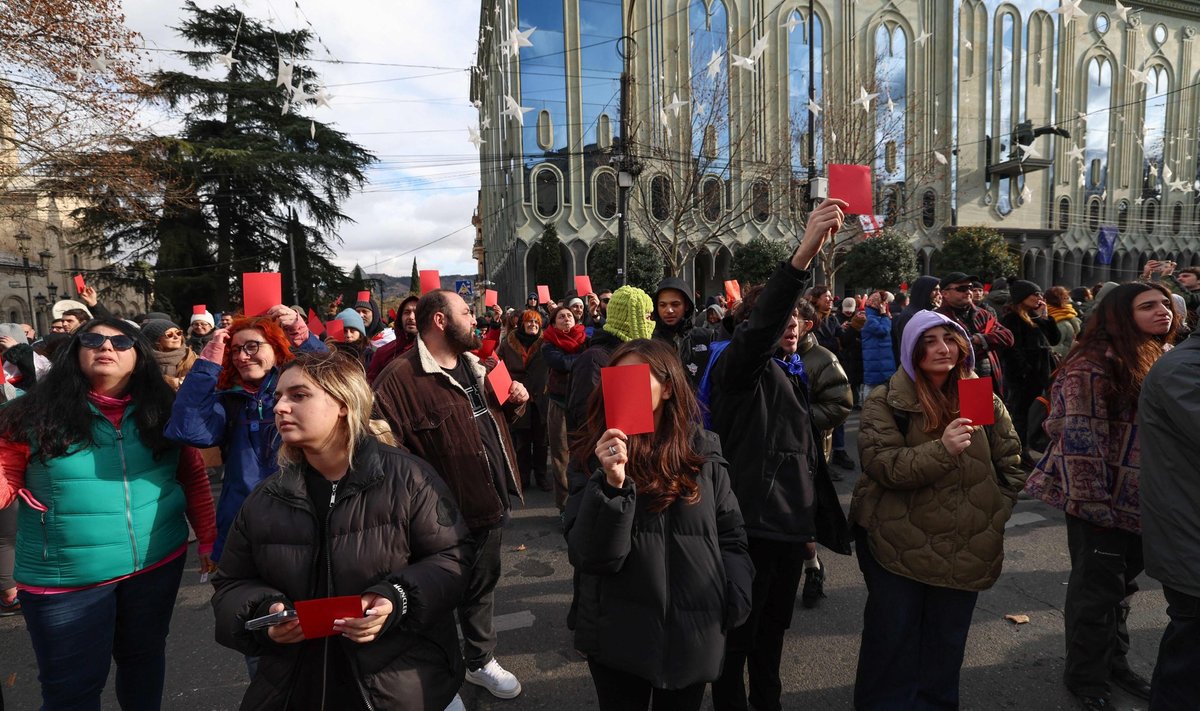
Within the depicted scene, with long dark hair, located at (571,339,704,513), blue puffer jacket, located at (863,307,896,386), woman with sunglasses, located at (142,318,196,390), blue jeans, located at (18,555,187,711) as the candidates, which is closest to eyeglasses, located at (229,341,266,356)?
blue jeans, located at (18,555,187,711)

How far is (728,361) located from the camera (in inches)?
96.4

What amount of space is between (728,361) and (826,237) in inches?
26.5

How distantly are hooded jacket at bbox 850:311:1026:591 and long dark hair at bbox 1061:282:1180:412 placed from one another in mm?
659

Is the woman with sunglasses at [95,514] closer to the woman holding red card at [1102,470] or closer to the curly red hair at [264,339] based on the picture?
the curly red hair at [264,339]

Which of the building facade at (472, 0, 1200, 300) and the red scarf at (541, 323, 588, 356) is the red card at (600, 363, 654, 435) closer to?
the red scarf at (541, 323, 588, 356)

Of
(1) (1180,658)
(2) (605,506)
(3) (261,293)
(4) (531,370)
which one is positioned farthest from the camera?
(4) (531,370)

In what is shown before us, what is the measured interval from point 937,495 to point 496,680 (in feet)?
7.66

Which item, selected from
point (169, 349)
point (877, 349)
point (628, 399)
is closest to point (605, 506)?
point (628, 399)

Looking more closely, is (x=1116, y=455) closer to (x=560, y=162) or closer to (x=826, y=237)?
(x=826, y=237)

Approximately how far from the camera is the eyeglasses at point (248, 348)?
2.71m

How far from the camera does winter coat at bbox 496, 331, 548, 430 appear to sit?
6559mm

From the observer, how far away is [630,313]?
370 centimetres

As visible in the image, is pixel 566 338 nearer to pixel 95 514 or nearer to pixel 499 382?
A: pixel 499 382

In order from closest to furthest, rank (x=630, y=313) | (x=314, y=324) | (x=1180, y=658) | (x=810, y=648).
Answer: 1. (x=1180, y=658)
2. (x=810, y=648)
3. (x=630, y=313)
4. (x=314, y=324)
